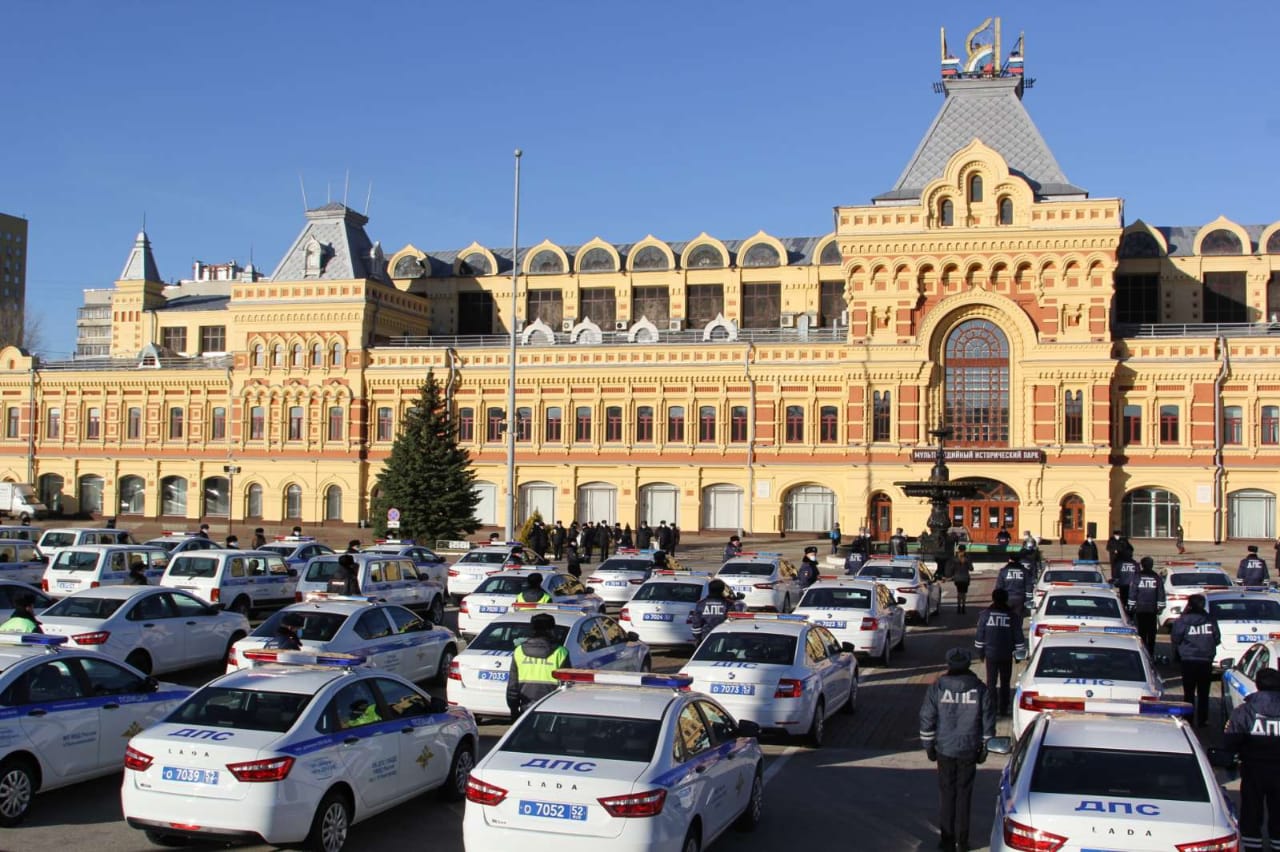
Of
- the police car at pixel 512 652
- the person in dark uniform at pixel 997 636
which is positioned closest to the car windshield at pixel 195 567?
the police car at pixel 512 652

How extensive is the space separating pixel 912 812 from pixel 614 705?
3957mm

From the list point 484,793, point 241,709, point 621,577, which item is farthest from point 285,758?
point 621,577

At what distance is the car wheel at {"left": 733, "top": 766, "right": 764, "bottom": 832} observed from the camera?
36.3 ft

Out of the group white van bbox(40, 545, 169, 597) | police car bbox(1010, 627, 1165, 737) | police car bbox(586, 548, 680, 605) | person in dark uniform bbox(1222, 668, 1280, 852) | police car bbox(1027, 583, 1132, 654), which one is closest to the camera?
person in dark uniform bbox(1222, 668, 1280, 852)

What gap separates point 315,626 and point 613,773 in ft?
28.8

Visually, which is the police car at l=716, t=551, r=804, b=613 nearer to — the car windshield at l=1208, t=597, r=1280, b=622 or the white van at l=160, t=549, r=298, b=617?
the car windshield at l=1208, t=597, r=1280, b=622

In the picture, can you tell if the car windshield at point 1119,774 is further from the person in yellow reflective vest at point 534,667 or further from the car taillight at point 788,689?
the person in yellow reflective vest at point 534,667

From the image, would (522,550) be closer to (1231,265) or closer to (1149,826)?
(1149,826)

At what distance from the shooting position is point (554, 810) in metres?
8.73

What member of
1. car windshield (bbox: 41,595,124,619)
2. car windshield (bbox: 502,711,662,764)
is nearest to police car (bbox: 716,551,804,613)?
car windshield (bbox: 41,595,124,619)

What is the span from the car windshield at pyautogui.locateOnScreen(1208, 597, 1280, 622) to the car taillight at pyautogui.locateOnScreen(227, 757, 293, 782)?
15.4 m

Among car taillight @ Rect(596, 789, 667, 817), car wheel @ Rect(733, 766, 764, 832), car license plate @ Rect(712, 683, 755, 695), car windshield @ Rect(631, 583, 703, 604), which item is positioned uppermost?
car windshield @ Rect(631, 583, 703, 604)

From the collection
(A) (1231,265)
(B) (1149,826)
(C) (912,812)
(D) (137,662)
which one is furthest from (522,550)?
(A) (1231,265)

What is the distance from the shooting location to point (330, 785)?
1011 centimetres
